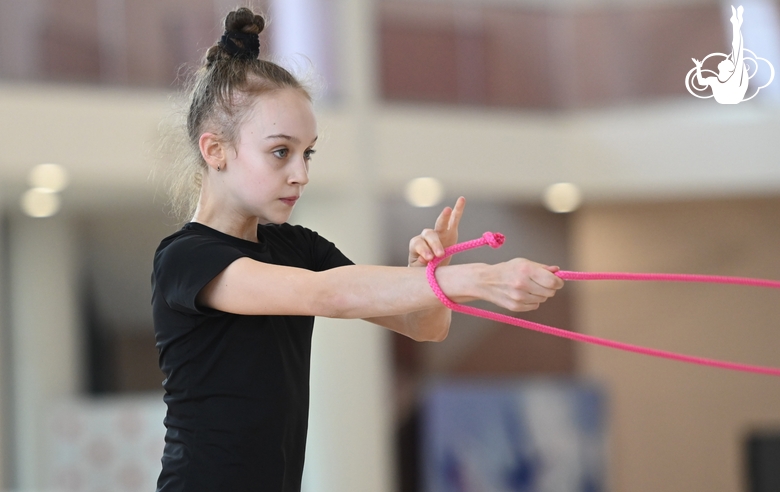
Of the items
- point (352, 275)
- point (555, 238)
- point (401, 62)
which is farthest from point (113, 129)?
point (352, 275)

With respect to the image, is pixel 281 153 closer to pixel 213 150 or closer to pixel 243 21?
pixel 213 150

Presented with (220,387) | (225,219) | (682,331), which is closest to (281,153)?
(225,219)

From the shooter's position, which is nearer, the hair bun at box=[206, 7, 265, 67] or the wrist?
the wrist

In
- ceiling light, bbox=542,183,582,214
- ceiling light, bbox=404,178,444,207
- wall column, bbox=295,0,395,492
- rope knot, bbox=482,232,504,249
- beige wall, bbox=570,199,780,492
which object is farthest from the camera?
beige wall, bbox=570,199,780,492

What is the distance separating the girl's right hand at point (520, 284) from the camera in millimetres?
1529

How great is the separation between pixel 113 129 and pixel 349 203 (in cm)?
200

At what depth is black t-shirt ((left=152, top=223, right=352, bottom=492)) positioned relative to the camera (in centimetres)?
177

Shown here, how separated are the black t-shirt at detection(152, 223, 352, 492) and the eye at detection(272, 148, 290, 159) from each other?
0.19 m

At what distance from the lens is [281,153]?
6.09 ft

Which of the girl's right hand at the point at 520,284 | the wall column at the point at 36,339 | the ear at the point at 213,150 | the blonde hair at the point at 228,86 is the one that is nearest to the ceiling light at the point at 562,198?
the wall column at the point at 36,339

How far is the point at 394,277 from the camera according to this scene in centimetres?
166

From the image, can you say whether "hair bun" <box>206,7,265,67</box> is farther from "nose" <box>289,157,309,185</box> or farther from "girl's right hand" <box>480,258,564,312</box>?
"girl's right hand" <box>480,258,564,312</box>

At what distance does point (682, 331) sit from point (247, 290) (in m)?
9.23

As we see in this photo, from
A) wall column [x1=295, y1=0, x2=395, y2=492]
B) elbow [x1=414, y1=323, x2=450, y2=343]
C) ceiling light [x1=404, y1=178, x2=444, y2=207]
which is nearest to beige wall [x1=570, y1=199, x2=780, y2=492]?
ceiling light [x1=404, y1=178, x2=444, y2=207]
